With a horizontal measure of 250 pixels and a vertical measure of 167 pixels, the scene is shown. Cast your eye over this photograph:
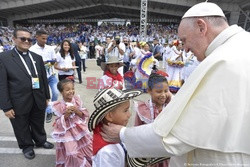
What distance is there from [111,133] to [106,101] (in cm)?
23

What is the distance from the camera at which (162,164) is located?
7.82ft

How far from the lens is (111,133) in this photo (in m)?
1.59

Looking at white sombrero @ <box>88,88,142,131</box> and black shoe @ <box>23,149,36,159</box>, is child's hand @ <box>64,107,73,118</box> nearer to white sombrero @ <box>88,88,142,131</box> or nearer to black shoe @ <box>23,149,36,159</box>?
black shoe @ <box>23,149,36,159</box>

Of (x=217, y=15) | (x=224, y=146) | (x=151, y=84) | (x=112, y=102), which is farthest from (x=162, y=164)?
(x=217, y=15)

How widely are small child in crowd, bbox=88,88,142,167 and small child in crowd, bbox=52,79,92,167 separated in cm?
117

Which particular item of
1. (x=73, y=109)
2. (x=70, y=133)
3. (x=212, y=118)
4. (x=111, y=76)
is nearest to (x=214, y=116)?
(x=212, y=118)

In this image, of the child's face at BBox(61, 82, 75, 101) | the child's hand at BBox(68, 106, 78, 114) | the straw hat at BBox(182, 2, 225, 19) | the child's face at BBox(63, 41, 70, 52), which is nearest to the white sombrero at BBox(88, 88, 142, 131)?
the straw hat at BBox(182, 2, 225, 19)

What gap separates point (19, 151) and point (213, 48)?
3.34 metres

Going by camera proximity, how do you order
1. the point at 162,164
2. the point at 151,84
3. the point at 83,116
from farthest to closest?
the point at 83,116, the point at 151,84, the point at 162,164

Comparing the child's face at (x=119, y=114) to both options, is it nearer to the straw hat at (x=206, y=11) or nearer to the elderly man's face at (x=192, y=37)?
the elderly man's face at (x=192, y=37)

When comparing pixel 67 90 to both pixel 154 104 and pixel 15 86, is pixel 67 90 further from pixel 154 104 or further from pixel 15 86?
pixel 154 104

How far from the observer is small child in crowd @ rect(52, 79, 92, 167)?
2.81 metres

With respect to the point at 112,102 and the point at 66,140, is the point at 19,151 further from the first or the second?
the point at 112,102

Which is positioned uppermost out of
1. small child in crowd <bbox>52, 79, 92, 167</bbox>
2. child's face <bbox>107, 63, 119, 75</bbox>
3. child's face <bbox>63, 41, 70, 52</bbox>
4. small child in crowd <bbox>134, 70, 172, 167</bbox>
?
child's face <bbox>63, 41, 70, 52</bbox>
